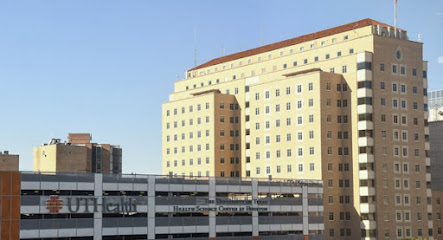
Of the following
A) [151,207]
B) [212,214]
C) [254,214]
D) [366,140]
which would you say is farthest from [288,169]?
[151,207]

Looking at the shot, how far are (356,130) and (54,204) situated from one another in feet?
235

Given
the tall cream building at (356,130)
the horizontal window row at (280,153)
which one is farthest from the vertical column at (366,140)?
the horizontal window row at (280,153)

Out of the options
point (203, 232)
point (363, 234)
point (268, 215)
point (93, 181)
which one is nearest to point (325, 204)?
point (363, 234)

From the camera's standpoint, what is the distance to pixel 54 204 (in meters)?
121

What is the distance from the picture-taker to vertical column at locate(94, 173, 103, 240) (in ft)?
409

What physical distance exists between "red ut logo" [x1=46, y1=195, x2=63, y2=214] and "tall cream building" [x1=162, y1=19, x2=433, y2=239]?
6337cm

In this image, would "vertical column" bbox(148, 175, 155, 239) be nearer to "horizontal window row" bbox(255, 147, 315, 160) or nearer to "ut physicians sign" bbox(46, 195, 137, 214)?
"ut physicians sign" bbox(46, 195, 137, 214)

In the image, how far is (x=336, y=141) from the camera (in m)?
167

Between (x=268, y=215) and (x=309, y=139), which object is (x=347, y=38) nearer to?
(x=309, y=139)

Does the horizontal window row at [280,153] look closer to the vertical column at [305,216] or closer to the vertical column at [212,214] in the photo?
the vertical column at [305,216]

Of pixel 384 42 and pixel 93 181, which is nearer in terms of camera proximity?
pixel 93 181

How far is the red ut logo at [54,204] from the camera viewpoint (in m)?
120

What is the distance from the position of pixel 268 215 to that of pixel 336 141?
29.3 meters

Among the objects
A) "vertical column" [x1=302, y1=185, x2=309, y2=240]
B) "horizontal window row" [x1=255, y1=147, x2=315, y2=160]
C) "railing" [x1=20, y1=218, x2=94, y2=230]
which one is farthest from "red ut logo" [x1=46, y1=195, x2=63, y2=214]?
"horizontal window row" [x1=255, y1=147, x2=315, y2=160]
